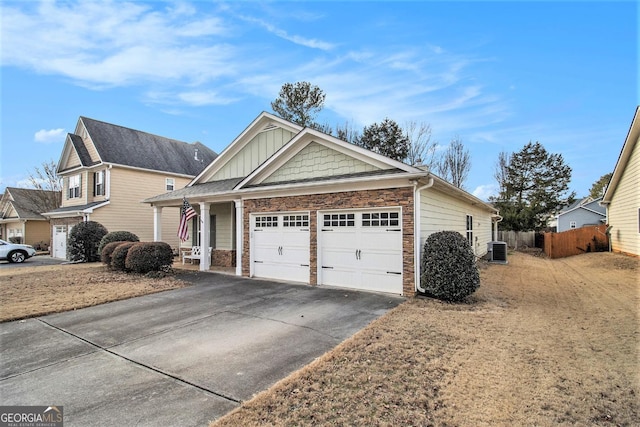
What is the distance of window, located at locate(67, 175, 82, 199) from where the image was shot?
22.1 m

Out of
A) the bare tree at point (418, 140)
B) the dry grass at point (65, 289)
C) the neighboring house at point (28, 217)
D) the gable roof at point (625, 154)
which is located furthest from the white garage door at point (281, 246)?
the neighboring house at point (28, 217)

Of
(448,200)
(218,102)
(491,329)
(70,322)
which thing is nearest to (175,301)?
(70,322)

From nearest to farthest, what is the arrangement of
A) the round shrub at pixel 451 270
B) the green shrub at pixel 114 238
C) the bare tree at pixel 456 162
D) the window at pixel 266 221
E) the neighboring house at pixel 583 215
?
the round shrub at pixel 451 270, the window at pixel 266 221, the green shrub at pixel 114 238, the bare tree at pixel 456 162, the neighboring house at pixel 583 215

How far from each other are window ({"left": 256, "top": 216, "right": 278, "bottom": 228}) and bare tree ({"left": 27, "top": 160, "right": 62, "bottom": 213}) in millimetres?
29955

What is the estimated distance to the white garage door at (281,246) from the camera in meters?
10.3

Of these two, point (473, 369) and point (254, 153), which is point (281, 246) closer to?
point (254, 153)

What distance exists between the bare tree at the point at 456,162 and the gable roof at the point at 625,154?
10869 mm

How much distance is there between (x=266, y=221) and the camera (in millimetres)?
11289

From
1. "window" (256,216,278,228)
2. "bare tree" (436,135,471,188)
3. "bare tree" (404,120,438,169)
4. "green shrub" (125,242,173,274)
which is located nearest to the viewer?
"window" (256,216,278,228)

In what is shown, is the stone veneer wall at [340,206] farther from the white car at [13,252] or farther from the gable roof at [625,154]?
the white car at [13,252]

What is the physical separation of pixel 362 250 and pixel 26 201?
37.6 m

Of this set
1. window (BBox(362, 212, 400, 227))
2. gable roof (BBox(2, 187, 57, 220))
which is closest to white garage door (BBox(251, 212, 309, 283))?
window (BBox(362, 212, 400, 227))

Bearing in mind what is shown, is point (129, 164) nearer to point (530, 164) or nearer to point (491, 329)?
point (491, 329)

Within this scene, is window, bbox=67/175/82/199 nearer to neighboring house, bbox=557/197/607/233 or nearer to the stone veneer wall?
the stone veneer wall
